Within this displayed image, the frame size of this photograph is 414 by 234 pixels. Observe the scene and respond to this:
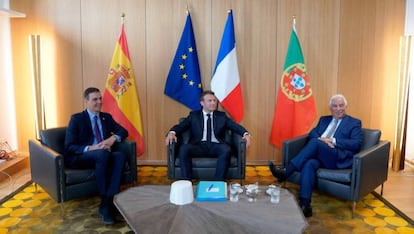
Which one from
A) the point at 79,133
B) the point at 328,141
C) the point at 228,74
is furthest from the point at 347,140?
the point at 79,133

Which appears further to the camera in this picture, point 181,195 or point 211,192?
point 211,192

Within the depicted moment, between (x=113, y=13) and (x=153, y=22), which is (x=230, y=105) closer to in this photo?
(x=153, y=22)

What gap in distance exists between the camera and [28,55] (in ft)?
15.2

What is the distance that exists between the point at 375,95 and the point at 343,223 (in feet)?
7.60

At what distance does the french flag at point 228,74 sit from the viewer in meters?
4.37

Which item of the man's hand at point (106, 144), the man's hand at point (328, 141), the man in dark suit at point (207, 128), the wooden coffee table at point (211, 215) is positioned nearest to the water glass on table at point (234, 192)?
the wooden coffee table at point (211, 215)

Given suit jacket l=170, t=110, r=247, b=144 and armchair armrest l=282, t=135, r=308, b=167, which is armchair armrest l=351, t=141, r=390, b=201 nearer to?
armchair armrest l=282, t=135, r=308, b=167

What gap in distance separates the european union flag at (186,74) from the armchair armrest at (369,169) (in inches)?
85.0

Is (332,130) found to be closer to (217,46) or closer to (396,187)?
(396,187)

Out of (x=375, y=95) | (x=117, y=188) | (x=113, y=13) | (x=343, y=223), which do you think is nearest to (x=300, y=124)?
(x=375, y=95)

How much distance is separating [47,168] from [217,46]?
2.55 m

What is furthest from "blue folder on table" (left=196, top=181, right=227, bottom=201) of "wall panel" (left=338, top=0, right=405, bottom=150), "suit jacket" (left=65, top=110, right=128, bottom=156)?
"wall panel" (left=338, top=0, right=405, bottom=150)

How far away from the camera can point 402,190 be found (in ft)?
12.4

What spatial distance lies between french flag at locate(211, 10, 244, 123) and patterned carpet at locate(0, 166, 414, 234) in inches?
60.8
